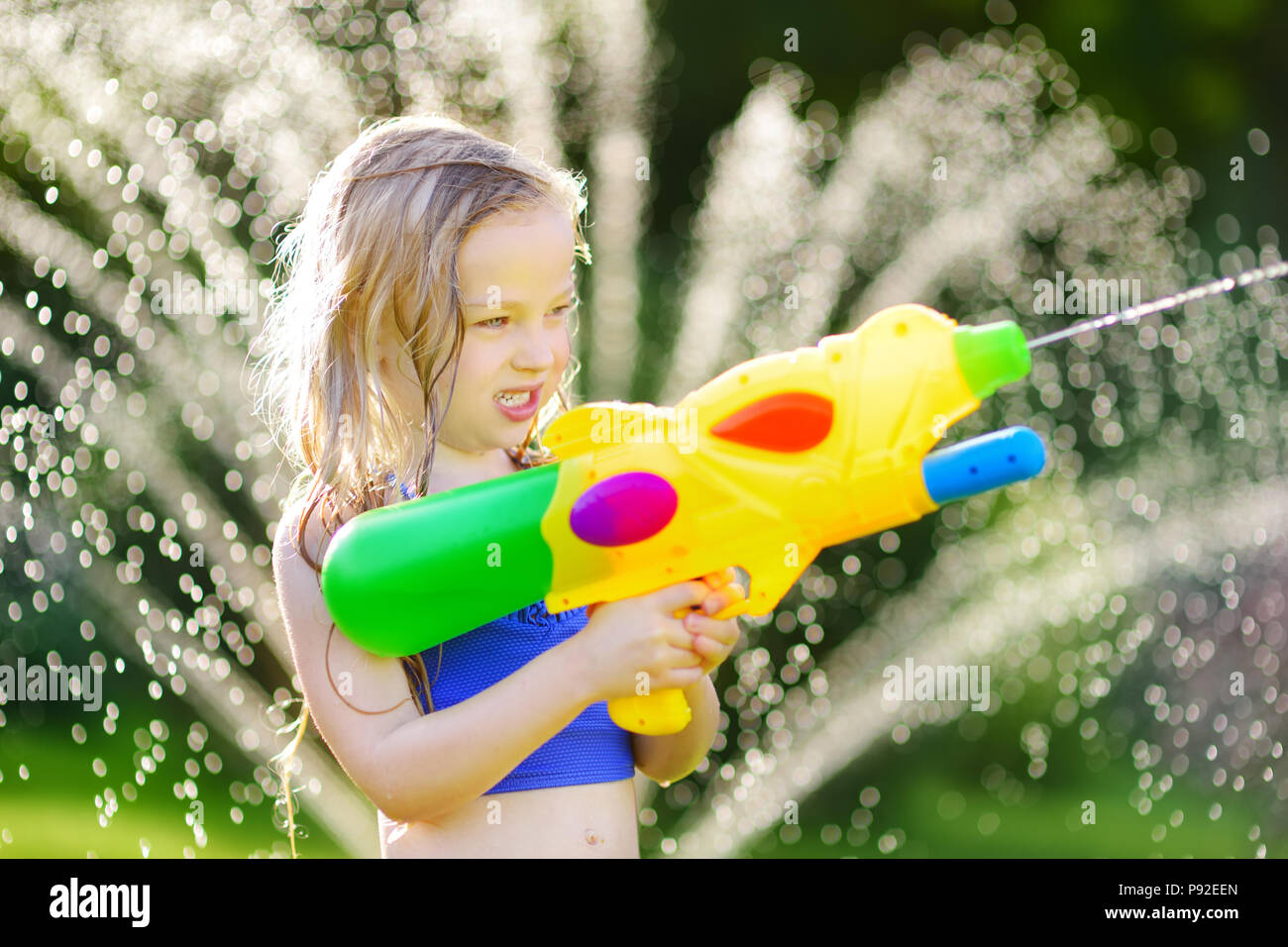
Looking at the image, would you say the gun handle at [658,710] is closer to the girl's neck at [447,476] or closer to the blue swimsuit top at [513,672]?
the blue swimsuit top at [513,672]

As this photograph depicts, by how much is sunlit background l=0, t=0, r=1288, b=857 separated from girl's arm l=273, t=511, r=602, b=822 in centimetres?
258

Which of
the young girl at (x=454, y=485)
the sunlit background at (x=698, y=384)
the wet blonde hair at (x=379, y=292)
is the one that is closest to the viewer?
the young girl at (x=454, y=485)

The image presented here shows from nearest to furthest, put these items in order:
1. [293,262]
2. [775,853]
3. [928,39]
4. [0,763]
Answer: [293,262] < [775,853] < [0,763] < [928,39]

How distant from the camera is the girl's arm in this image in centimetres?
133

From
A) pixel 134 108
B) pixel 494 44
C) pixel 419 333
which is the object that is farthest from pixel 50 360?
pixel 419 333

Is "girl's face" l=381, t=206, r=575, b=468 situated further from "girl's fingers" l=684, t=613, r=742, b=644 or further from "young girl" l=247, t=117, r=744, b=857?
"girl's fingers" l=684, t=613, r=742, b=644

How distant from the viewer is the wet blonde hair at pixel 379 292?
1.45 m

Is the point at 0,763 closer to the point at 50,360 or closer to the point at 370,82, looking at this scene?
the point at 50,360

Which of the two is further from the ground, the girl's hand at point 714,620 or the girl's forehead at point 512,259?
the girl's forehead at point 512,259

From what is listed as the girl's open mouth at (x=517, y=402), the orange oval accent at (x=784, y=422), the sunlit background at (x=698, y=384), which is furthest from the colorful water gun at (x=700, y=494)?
the sunlit background at (x=698, y=384)

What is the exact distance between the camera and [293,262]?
173cm

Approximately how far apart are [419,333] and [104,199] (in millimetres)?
2838

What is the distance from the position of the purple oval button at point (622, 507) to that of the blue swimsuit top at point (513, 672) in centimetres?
23

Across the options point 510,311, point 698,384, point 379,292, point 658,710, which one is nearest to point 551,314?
point 510,311
